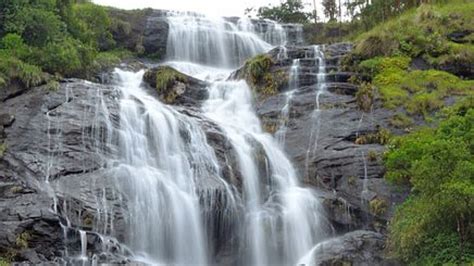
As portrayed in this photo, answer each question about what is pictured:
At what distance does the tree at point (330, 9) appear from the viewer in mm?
39125

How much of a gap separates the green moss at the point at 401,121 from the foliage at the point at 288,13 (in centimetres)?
1852

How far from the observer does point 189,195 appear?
1695 centimetres

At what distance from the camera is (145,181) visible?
16.7 metres

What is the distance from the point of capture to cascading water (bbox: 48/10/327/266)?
1585 cm

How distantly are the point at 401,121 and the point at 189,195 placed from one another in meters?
8.24

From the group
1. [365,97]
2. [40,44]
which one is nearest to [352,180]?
[365,97]

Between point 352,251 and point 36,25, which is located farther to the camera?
point 36,25

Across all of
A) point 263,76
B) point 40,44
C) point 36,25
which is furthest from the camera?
point 263,76

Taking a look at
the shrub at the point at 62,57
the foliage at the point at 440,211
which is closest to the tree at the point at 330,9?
the shrub at the point at 62,57

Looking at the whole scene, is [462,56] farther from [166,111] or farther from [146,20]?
[146,20]

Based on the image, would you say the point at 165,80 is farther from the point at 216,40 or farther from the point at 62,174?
the point at 216,40

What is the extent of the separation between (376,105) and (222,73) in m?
10.0

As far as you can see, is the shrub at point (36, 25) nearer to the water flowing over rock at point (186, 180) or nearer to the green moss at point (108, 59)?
the water flowing over rock at point (186, 180)

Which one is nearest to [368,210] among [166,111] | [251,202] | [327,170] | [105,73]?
[327,170]
